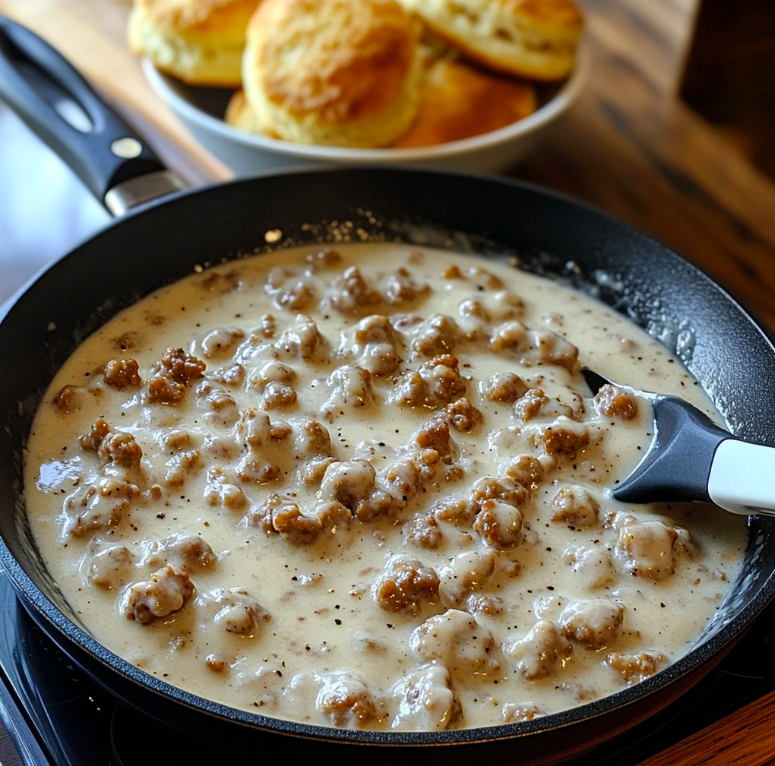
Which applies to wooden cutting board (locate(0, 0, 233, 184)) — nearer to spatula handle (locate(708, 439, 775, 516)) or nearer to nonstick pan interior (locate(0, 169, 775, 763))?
nonstick pan interior (locate(0, 169, 775, 763))

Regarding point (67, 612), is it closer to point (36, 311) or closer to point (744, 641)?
point (36, 311)

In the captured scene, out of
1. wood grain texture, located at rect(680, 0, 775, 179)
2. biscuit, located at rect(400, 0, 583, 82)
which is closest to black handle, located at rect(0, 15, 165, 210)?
biscuit, located at rect(400, 0, 583, 82)

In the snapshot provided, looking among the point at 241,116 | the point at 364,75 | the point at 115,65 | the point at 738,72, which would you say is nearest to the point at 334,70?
the point at 364,75

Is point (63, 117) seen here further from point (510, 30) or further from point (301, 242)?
point (510, 30)

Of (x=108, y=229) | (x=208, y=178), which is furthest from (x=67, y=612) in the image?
(x=208, y=178)

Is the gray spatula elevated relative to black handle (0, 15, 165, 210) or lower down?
lower down
